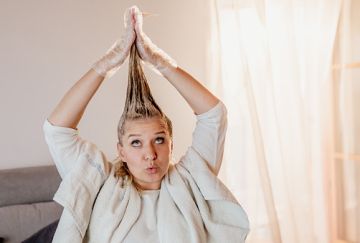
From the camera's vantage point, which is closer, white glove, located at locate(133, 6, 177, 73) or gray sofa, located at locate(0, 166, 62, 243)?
white glove, located at locate(133, 6, 177, 73)

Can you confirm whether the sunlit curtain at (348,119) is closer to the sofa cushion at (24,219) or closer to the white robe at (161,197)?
the white robe at (161,197)

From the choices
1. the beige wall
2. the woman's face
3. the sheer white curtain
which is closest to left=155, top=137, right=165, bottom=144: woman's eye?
the woman's face

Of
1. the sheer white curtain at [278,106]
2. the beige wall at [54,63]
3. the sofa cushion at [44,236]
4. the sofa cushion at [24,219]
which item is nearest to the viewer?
the sofa cushion at [44,236]

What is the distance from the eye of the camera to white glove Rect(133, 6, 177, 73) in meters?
0.97

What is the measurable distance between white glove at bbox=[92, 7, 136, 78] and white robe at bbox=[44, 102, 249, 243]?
16 centimetres

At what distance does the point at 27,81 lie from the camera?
179cm

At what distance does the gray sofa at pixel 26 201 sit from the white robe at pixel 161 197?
66 centimetres

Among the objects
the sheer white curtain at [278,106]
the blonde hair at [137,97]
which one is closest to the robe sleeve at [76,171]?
the blonde hair at [137,97]

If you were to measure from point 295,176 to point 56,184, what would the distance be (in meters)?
1.11

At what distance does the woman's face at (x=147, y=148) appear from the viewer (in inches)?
39.3

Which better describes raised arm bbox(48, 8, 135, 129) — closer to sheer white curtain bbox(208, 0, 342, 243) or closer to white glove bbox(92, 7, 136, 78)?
white glove bbox(92, 7, 136, 78)

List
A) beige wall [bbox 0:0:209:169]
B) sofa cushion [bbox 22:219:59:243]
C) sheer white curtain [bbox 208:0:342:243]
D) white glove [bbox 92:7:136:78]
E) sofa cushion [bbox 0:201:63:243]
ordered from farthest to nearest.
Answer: sheer white curtain [bbox 208:0:342:243] < beige wall [bbox 0:0:209:169] < sofa cushion [bbox 0:201:63:243] < sofa cushion [bbox 22:219:59:243] < white glove [bbox 92:7:136:78]

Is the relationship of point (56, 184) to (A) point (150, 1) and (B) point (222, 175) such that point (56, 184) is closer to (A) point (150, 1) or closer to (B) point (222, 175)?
(B) point (222, 175)

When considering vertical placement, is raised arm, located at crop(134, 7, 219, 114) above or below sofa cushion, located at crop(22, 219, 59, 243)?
above
